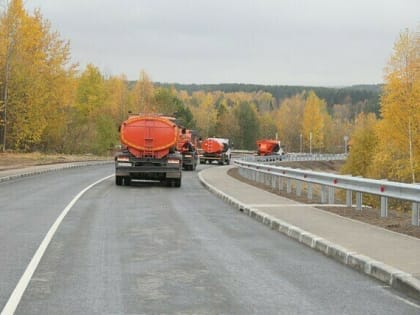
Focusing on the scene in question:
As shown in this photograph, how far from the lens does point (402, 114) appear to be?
44219 mm

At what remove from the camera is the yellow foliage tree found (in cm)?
4350

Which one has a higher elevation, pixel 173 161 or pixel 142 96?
pixel 142 96

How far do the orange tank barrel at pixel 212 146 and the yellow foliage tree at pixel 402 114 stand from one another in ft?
53.9

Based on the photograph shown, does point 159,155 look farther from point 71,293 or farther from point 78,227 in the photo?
point 71,293

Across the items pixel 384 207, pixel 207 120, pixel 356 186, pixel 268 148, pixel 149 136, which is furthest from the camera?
pixel 207 120

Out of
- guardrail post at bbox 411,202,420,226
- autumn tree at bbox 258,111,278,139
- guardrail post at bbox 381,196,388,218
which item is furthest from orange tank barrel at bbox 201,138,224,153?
autumn tree at bbox 258,111,278,139

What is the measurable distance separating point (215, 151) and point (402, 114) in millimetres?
20806

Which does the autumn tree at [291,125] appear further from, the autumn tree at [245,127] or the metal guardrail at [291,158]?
the metal guardrail at [291,158]

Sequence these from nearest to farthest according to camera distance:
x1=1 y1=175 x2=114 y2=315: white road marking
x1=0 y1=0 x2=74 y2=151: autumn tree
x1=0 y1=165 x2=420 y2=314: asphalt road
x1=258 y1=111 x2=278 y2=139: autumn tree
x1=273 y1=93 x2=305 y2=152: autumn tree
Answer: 1. x1=1 y1=175 x2=114 y2=315: white road marking
2. x1=0 y1=165 x2=420 y2=314: asphalt road
3. x1=0 y1=0 x2=74 y2=151: autumn tree
4. x1=273 y1=93 x2=305 y2=152: autumn tree
5. x1=258 y1=111 x2=278 y2=139: autumn tree

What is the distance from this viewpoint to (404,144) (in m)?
44.9

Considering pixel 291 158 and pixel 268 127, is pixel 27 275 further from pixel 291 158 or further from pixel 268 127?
pixel 268 127

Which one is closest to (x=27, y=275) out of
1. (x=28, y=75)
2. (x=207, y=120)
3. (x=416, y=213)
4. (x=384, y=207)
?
(x=416, y=213)

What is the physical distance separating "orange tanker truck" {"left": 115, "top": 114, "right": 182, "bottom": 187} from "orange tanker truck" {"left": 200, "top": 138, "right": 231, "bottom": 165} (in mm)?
34191

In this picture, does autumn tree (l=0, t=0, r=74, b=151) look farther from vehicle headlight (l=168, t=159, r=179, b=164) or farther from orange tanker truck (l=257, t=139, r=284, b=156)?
orange tanker truck (l=257, t=139, r=284, b=156)
